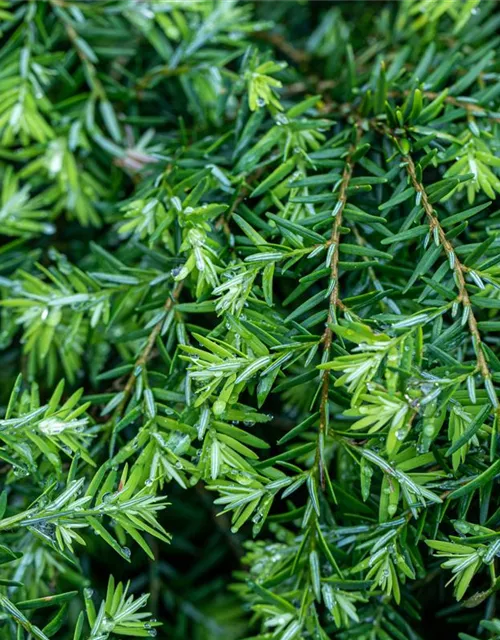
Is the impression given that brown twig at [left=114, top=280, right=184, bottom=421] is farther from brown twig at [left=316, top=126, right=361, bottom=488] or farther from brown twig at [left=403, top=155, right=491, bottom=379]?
brown twig at [left=403, top=155, right=491, bottom=379]

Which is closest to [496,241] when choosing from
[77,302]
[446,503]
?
[446,503]

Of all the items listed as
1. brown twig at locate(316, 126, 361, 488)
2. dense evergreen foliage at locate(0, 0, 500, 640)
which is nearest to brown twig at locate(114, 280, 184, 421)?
dense evergreen foliage at locate(0, 0, 500, 640)

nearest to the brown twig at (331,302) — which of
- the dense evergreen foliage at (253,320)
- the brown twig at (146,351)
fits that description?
the dense evergreen foliage at (253,320)

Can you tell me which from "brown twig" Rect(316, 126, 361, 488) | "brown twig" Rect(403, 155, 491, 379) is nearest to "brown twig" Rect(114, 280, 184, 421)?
"brown twig" Rect(316, 126, 361, 488)

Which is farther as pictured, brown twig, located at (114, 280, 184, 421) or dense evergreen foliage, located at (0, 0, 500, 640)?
brown twig, located at (114, 280, 184, 421)

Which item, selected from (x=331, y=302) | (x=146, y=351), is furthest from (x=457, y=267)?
(x=146, y=351)

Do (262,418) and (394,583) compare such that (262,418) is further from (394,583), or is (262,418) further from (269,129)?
(269,129)

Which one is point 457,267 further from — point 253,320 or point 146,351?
point 146,351

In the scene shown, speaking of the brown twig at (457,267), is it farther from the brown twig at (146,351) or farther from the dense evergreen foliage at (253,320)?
the brown twig at (146,351)
